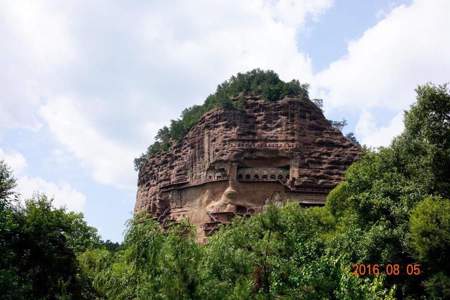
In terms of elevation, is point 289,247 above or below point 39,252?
above

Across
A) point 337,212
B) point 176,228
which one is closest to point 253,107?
point 337,212

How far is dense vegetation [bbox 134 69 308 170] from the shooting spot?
58875mm

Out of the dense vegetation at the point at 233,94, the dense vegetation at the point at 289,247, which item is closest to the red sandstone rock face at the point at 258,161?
the dense vegetation at the point at 233,94

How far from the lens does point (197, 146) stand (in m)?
57.8

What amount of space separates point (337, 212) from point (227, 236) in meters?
13.9

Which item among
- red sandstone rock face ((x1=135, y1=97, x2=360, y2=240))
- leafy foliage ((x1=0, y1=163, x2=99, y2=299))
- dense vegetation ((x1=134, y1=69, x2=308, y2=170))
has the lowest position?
leafy foliage ((x1=0, y1=163, x2=99, y2=299))

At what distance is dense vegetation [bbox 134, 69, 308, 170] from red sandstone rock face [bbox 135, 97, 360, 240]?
169 centimetres
